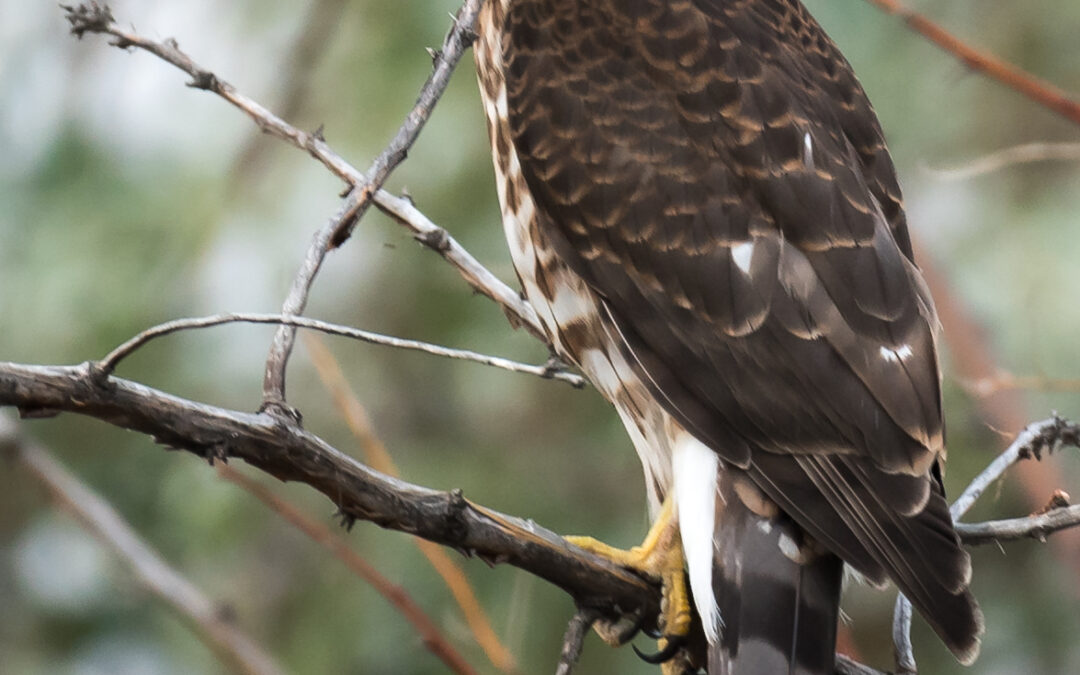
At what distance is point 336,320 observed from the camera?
429cm

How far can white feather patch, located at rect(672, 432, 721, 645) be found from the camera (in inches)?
91.5

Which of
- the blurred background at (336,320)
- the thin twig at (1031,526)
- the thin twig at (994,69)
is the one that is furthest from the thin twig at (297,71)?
the thin twig at (1031,526)

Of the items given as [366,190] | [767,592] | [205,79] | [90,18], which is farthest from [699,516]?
[90,18]

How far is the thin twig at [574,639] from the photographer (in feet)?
6.87

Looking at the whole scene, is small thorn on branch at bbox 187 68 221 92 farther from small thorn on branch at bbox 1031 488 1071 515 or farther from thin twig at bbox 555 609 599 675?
small thorn on branch at bbox 1031 488 1071 515

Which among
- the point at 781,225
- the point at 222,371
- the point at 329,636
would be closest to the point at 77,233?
the point at 222,371

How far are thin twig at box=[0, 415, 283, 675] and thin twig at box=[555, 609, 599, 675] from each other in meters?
0.66

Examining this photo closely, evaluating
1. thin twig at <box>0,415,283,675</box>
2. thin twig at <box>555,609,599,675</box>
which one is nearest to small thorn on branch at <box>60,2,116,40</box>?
thin twig at <box>0,415,283,675</box>

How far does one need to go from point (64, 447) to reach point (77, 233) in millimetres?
605

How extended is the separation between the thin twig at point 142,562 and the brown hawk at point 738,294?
0.72 m

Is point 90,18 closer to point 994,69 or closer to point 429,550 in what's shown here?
point 429,550

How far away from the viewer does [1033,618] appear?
4145 mm

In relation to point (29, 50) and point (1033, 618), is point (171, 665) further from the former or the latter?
point (1033, 618)

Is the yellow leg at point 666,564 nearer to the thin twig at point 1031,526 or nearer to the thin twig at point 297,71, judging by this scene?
the thin twig at point 1031,526
